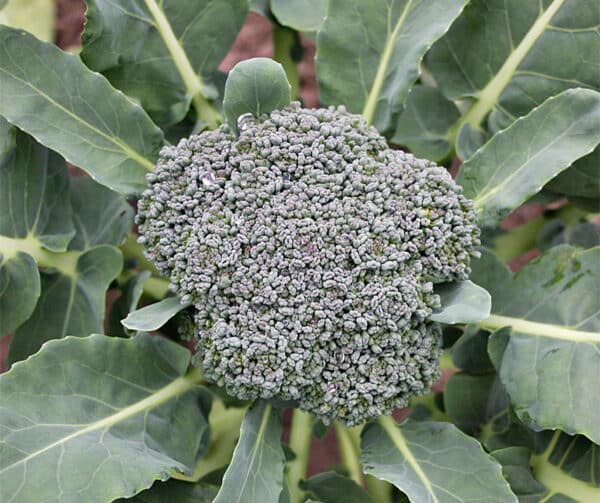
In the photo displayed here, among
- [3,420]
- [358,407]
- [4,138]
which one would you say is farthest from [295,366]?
[4,138]

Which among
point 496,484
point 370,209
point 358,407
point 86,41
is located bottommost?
point 496,484

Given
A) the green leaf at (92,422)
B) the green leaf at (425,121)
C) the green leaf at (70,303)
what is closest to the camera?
the green leaf at (92,422)

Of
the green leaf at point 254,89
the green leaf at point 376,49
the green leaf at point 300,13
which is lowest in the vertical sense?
the green leaf at point 254,89

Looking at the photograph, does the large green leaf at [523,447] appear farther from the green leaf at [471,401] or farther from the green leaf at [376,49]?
the green leaf at [376,49]

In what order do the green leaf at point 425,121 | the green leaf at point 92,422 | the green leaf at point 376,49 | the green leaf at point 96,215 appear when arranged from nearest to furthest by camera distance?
A: the green leaf at point 92,422, the green leaf at point 376,49, the green leaf at point 96,215, the green leaf at point 425,121

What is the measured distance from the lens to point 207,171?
117cm

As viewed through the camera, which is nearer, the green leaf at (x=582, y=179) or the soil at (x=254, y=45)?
the green leaf at (x=582, y=179)

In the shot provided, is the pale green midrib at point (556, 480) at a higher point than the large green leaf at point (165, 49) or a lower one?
lower

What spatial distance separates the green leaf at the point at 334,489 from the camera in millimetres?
1374

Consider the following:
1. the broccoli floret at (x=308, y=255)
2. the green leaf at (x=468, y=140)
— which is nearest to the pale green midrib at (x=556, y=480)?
the broccoli floret at (x=308, y=255)

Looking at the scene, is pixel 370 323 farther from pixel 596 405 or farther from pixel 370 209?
pixel 596 405

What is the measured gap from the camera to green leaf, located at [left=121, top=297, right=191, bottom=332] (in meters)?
1.09

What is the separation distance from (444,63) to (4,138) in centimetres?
96

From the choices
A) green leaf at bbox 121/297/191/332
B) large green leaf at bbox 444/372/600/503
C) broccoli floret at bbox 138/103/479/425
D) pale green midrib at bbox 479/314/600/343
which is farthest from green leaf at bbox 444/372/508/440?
green leaf at bbox 121/297/191/332
